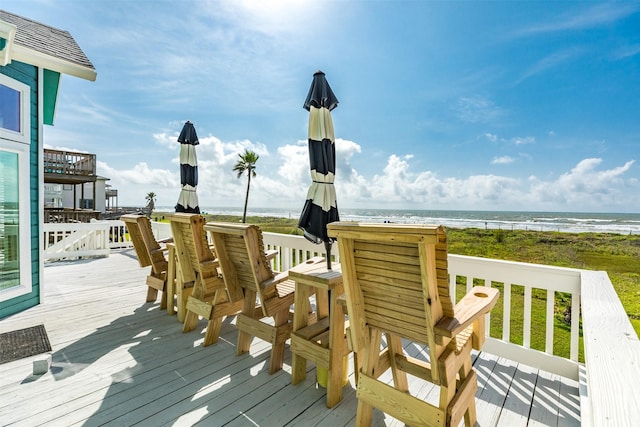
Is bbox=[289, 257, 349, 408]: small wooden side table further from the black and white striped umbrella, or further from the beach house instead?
the beach house

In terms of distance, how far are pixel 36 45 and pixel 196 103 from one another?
7984 mm

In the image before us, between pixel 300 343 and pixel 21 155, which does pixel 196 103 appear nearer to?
pixel 21 155

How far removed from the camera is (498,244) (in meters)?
21.5

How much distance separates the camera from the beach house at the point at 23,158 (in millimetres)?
3629

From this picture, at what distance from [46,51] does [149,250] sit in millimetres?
2905

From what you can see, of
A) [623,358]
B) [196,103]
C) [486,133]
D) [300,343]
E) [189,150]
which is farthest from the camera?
[486,133]

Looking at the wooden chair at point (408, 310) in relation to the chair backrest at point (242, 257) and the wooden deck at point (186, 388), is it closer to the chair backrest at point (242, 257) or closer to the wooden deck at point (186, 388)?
the wooden deck at point (186, 388)

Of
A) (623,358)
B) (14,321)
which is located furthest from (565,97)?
(14,321)

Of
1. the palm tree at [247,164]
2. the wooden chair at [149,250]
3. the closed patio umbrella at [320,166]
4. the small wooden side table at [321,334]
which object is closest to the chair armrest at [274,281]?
the small wooden side table at [321,334]

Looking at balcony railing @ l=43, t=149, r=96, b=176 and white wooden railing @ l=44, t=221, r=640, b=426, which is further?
balcony railing @ l=43, t=149, r=96, b=176

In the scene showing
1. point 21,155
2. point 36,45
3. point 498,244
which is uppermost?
point 36,45

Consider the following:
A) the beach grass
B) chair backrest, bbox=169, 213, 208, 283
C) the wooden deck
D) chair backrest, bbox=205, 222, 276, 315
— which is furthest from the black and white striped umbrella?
the beach grass

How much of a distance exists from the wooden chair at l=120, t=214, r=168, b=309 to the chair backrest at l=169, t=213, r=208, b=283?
2.57ft

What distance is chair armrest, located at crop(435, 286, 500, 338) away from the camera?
1.31m
